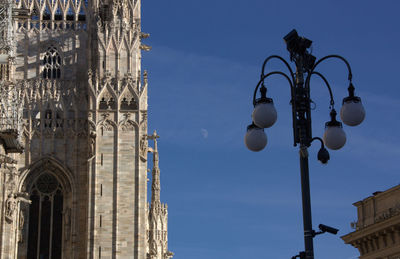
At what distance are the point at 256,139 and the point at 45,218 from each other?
32432mm

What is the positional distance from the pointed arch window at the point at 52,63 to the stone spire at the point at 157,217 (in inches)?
272

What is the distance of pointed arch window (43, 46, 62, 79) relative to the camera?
159 ft

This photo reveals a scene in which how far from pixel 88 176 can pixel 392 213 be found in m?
18.2

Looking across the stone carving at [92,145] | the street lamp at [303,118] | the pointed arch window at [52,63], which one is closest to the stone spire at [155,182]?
the stone carving at [92,145]

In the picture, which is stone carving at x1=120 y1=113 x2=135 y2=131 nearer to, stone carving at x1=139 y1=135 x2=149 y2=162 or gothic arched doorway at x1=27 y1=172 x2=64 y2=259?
stone carving at x1=139 y1=135 x2=149 y2=162

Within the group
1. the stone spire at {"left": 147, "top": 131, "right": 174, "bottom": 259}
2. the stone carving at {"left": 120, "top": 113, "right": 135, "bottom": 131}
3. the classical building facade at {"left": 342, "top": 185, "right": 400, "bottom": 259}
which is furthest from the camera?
the stone spire at {"left": 147, "top": 131, "right": 174, "bottom": 259}

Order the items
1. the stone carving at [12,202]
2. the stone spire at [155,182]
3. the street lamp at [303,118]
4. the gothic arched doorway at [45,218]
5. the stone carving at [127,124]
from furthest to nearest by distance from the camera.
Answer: the stone spire at [155,182], the stone carving at [127,124], the gothic arched doorway at [45,218], the stone carving at [12,202], the street lamp at [303,118]

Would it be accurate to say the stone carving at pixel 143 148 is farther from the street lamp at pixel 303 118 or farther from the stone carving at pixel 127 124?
the street lamp at pixel 303 118

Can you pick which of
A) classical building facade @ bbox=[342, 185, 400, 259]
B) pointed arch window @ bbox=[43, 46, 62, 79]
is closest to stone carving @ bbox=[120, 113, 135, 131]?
pointed arch window @ bbox=[43, 46, 62, 79]

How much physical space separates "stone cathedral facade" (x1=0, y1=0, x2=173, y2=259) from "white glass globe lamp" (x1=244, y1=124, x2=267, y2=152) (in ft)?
95.9

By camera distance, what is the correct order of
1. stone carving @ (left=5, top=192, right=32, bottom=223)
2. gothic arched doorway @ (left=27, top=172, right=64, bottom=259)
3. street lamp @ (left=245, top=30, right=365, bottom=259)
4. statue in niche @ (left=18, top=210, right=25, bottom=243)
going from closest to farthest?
1. street lamp @ (left=245, top=30, right=365, bottom=259)
2. stone carving @ (left=5, top=192, right=32, bottom=223)
3. statue in niche @ (left=18, top=210, right=25, bottom=243)
4. gothic arched doorway @ (left=27, top=172, right=64, bottom=259)

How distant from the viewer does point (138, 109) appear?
46.3 meters

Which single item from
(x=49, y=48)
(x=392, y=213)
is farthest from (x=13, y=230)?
(x=392, y=213)

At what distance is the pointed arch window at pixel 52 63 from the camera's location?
4850 centimetres
